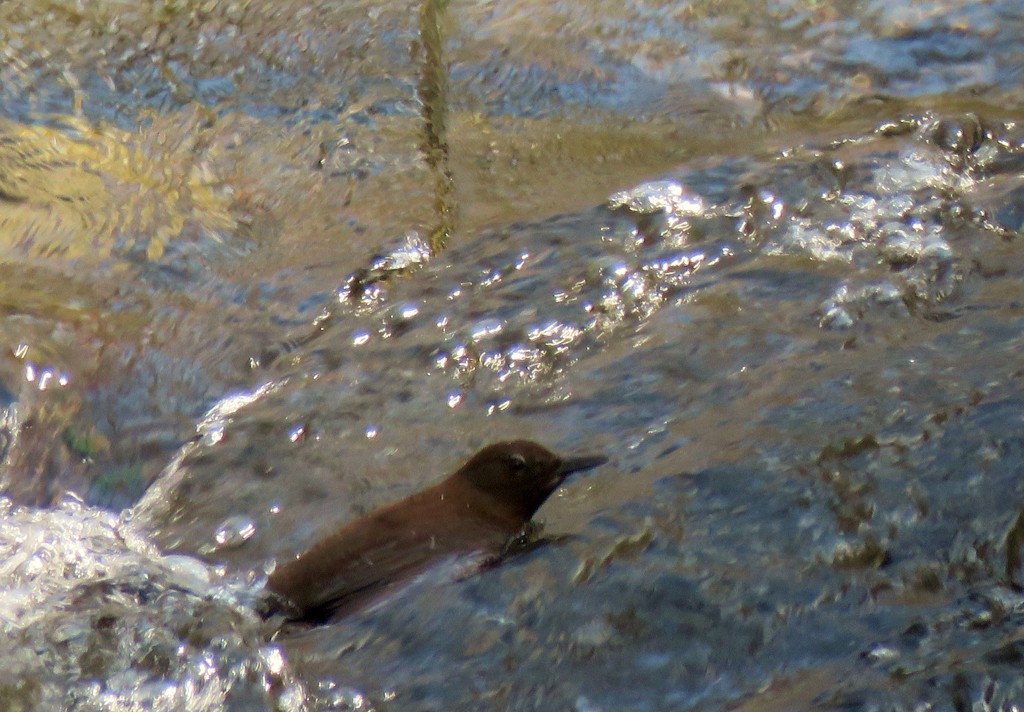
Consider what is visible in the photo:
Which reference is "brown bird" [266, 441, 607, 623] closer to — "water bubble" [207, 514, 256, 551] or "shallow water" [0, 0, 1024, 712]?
"shallow water" [0, 0, 1024, 712]

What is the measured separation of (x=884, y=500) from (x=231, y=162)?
2643mm

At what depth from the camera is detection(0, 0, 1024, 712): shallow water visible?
2.15 m

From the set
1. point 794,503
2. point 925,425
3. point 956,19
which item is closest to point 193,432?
point 794,503

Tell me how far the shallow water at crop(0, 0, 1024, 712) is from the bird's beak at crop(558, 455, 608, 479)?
32 millimetres

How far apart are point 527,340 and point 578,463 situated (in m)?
0.54

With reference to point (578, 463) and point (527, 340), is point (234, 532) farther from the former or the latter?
point (527, 340)

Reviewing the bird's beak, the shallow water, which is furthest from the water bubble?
the bird's beak

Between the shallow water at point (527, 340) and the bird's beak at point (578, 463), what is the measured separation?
32 millimetres

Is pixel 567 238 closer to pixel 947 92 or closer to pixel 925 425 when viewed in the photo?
pixel 925 425

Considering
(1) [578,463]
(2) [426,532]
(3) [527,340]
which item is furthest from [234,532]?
(3) [527,340]

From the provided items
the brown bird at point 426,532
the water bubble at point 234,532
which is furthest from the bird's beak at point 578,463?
the water bubble at point 234,532

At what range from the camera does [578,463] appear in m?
2.66

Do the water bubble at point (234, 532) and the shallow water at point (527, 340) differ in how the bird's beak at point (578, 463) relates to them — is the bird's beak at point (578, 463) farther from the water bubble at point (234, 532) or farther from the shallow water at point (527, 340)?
the water bubble at point (234, 532)

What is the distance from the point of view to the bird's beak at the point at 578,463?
2.63 m
